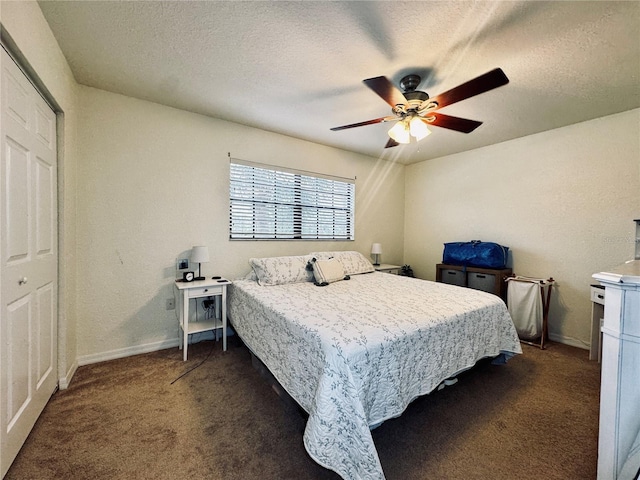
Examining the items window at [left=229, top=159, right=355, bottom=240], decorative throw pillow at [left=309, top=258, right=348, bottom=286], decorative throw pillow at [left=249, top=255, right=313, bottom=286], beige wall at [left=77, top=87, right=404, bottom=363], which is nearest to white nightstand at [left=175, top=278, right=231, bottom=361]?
beige wall at [left=77, top=87, right=404, bottom=363]

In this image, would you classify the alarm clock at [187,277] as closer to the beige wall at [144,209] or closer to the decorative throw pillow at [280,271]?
the beige wall at [144,209]

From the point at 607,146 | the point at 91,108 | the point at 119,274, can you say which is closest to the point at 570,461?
the point at 607,146

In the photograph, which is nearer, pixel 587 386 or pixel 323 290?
pixel 587 386

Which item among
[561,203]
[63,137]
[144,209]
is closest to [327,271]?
[144,209]

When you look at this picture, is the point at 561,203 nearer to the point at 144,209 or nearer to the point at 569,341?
the point at 569,341

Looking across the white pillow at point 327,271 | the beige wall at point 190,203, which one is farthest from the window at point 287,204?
the white pillow at point 327,271

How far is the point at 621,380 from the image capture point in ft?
3.37

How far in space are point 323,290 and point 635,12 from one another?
275cm

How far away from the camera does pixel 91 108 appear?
8.03ft

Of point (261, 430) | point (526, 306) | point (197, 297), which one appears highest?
point (197, 297)

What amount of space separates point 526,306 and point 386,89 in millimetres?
2943

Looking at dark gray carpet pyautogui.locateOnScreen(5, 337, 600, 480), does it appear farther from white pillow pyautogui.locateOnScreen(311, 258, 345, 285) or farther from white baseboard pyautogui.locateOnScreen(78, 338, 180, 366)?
white pillow pyautogui.locateOnScreen(311, 258, 345, 285)

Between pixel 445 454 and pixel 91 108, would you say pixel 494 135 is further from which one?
pixel 91 108

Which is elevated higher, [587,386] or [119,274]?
[119,274]
